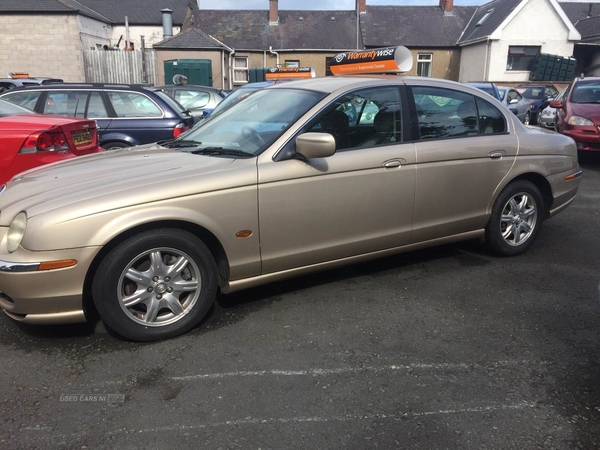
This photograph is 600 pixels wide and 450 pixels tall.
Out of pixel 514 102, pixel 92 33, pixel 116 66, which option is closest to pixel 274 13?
pixel 92 33

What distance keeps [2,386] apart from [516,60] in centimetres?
3128

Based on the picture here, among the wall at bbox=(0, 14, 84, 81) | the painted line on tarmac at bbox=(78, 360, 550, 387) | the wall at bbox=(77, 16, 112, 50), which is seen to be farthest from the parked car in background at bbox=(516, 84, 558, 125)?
the wall at bbox=(77, 16, 112, 50)

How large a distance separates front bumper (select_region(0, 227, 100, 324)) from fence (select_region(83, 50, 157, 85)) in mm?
24504

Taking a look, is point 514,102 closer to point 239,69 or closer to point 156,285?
point 156,285

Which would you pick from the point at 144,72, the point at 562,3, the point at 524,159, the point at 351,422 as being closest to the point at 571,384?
the point at 351,422

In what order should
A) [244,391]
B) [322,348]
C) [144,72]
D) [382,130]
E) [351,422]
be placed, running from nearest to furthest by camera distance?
[351,422], [244,391], [322,348], [382,130], [144,72]

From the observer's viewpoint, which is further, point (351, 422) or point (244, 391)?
point (244, 391)

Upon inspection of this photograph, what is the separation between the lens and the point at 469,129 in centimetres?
458

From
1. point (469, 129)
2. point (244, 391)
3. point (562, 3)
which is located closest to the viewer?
point (244, 391)

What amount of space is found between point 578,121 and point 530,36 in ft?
72.5

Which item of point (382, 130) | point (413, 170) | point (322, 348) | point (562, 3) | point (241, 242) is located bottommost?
point (322, 348)

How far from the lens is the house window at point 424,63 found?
31859 mm

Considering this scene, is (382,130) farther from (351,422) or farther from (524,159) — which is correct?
(351,422)

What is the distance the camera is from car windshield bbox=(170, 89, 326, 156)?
Result: 380 cm
